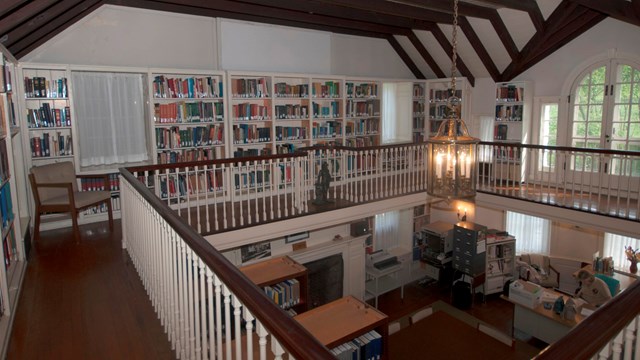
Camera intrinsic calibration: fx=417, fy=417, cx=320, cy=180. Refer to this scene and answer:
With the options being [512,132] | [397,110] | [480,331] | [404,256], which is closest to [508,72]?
[512,132]

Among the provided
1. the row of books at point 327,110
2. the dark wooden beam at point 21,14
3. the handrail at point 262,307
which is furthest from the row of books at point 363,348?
the dark wooden beam at point 21,14

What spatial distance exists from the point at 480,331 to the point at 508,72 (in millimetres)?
5407

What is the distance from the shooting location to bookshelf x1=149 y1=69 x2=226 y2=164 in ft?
21.3

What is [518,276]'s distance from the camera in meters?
9.03

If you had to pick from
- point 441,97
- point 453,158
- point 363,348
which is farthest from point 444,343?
point 441,97

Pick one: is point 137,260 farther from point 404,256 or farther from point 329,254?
point 404,256

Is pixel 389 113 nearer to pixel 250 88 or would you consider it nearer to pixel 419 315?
pixel 250 88

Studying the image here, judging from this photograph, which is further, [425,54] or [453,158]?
[425,54]

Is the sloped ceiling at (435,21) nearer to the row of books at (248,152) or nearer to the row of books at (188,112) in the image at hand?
the row of books at (188,112)

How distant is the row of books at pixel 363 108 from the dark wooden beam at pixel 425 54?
1.65 metres

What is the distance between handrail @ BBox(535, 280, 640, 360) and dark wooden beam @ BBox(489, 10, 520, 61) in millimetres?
7181

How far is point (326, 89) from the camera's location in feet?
27.3

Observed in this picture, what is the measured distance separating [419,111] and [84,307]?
851 cm

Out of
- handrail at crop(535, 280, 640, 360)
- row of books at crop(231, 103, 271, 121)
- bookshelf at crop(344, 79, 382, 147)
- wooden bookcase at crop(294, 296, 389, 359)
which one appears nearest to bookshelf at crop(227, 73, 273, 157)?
row of books at crop(231, 103, 271, 121)
